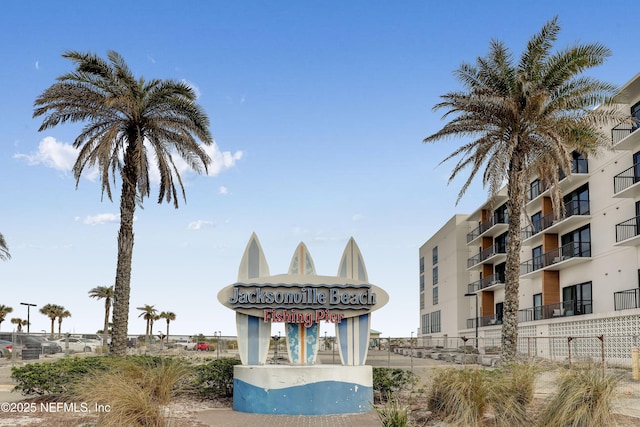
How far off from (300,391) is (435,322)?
207ft

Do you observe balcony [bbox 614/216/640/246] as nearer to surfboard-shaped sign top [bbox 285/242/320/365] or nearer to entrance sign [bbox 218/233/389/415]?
entrance sign [bbox 218/233/389/415]

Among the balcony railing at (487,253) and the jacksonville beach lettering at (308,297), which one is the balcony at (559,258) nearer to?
the balcony railing at (487,253)

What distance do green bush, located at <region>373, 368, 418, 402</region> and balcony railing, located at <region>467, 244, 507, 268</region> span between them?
41497 millimetres

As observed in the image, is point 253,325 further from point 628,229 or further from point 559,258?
point 559,258

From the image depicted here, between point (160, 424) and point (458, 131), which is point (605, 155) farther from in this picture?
point (160, 424)

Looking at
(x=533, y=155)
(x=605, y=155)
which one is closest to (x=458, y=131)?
(x=533, y=155)

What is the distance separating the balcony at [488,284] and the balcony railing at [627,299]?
20.2 metres

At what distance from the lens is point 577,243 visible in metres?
41.9

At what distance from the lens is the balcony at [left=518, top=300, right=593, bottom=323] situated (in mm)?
40625

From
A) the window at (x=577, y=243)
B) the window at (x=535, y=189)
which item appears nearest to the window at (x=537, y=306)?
the window at (x=577, y=243)

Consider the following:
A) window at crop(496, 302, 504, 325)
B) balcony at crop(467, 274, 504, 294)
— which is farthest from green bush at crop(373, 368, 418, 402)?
balcony at crop(467, 274, 504, 294)

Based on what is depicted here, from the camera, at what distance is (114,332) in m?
23.3

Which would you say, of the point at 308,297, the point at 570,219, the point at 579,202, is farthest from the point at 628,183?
the point at 308,297

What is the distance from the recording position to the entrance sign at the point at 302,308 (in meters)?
16.4
